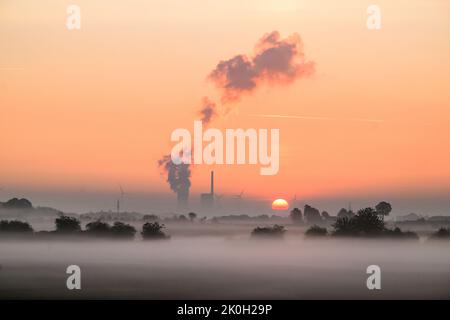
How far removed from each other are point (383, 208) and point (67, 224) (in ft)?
30.4

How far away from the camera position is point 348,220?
25.2 metres

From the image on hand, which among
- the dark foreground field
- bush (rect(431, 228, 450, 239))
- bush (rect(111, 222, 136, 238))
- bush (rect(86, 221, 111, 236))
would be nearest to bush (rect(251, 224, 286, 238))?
the dark foreground field

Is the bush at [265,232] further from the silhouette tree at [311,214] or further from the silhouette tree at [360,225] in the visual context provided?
the silhouette tree at [360,225]

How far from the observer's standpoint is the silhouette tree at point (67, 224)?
877 inches

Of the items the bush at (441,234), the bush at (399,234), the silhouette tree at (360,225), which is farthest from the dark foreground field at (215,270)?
the silhouette tree at (360,225)

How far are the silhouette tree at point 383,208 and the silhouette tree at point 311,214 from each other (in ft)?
5.91

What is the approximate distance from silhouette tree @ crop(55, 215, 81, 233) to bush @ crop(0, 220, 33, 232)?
41.8 inches

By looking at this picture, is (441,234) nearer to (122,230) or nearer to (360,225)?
(360,225)

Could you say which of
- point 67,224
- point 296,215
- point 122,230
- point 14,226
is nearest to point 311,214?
point 296,215

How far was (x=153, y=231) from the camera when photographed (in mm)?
22547

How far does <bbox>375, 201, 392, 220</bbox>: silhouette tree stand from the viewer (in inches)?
839

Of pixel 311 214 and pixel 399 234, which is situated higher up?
pixel 311 214

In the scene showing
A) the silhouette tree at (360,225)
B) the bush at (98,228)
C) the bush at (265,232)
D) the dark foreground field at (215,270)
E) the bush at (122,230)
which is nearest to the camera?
the dark foreground field at (215,270)
